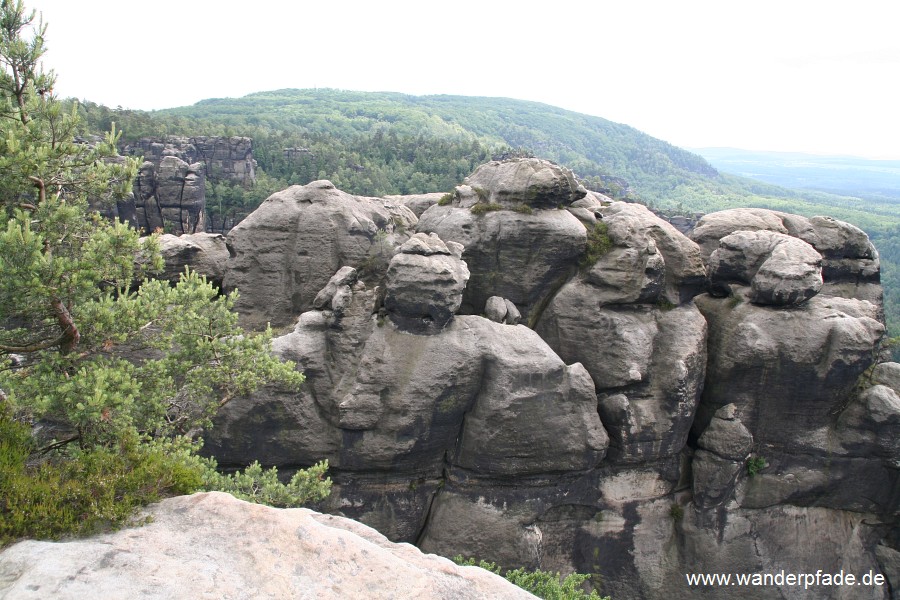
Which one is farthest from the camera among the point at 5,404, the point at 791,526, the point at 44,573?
the point at 791,526

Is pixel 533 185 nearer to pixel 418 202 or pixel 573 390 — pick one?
pixel 573 390

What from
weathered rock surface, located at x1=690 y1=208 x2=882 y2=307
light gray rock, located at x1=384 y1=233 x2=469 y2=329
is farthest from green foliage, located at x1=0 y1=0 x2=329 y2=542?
weathered rock surface, located at x1=690 y1=208 x2=882 y2=307

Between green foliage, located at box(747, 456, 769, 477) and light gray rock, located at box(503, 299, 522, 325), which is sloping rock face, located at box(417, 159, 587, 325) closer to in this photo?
light gray rock, located at box(503, 299, 522, 325)

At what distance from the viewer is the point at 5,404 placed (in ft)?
31.6

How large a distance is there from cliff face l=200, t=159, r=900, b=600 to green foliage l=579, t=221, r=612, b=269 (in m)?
0.07

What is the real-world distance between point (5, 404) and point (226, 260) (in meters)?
10.5

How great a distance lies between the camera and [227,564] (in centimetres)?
780

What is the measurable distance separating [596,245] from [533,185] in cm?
264

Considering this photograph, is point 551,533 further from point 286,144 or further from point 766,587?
point 286,144

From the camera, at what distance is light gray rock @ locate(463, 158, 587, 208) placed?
18406 mm

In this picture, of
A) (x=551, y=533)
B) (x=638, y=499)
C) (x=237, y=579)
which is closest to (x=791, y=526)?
(x=638, y=499)

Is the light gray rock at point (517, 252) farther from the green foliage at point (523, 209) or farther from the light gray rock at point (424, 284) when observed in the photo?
the light gray rock at point (424, 284)

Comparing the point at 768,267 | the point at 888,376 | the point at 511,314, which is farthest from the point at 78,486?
the point at 888,376

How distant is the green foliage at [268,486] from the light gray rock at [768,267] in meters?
13.4
